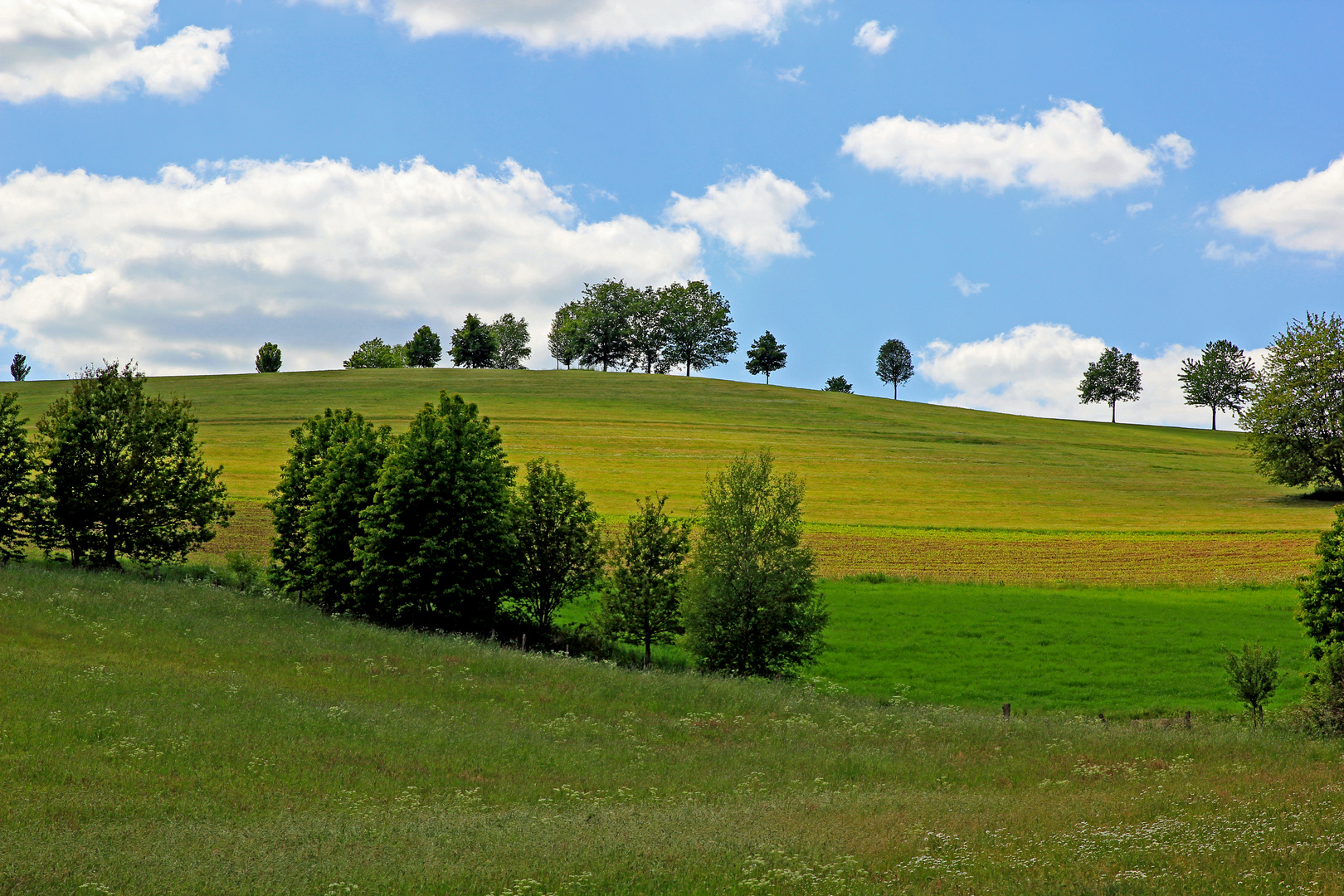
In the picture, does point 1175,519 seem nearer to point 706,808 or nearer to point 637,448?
point 637,448

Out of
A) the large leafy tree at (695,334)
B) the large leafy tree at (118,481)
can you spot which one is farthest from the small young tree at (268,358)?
the large leafy tree at (118,481)

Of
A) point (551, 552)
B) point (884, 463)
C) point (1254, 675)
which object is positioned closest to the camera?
point (1254, 675)

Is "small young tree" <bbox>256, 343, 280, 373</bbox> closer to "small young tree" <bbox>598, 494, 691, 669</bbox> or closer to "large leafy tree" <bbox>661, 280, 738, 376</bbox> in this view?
"large leafy tree" <bbox>661, 280, 738, 376</bbox>

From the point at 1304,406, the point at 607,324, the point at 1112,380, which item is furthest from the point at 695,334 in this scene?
the point at 1304,406

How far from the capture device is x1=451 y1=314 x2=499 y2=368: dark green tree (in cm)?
19062

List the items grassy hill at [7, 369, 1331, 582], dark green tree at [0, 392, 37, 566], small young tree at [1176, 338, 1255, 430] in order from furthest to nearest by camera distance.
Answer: small young tree at [1176, 338, 1255, 430] < grassy hill at [7, 369, 1331, 582] < dark green tree at [0, 392, 37, 566]

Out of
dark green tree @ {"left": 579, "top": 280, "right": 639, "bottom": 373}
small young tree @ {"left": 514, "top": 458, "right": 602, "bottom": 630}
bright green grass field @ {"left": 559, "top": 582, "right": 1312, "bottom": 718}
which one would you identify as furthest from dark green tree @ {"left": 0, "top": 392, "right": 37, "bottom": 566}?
dark green tree @ {"left": 579, "top": 280, "right": 639, "bottom": 373}

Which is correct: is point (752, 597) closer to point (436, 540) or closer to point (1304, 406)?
point (436, 540)

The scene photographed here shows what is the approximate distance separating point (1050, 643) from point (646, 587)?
1745 centimetres

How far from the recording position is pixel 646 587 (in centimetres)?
3903

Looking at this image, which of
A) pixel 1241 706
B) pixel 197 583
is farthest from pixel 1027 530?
pixel 197 583

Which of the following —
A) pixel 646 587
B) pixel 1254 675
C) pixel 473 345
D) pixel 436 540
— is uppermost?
pixel 473 345

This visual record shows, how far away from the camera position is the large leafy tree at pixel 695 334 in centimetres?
18162

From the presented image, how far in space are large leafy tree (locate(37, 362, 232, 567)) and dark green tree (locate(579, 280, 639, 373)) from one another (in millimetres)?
134066
